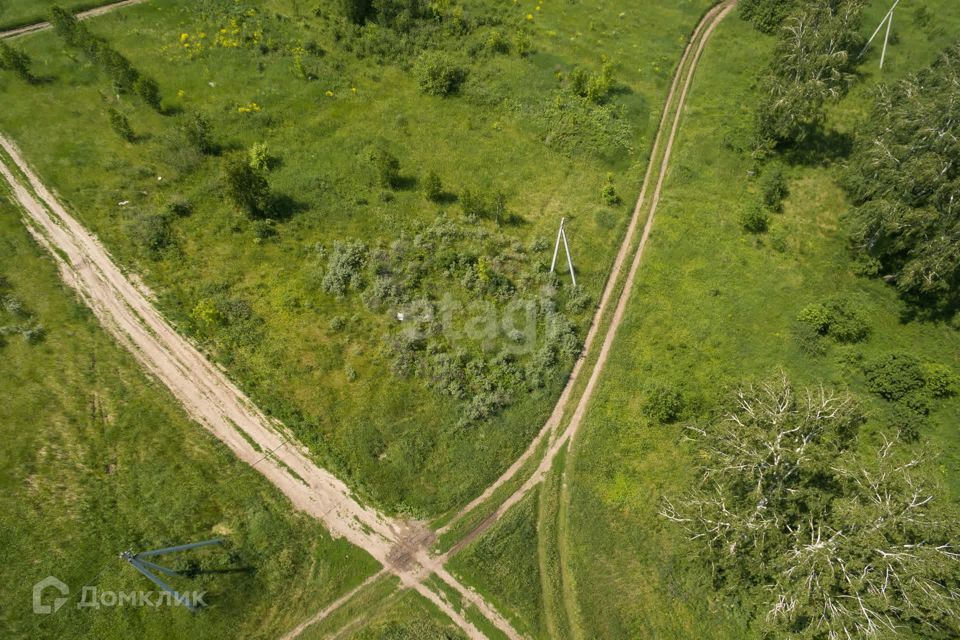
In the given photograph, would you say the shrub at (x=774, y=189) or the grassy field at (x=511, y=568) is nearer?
the grassy field at (x=511, y=568)

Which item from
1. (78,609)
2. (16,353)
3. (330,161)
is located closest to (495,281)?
(330,161)

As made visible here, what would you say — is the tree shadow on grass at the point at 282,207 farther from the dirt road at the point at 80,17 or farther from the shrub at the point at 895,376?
the shrub at the point at 895,376

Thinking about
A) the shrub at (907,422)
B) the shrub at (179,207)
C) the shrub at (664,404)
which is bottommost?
the shrub at (179,207)

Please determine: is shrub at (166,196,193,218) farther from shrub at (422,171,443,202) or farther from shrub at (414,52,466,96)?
shrub at (414,52,466,96)

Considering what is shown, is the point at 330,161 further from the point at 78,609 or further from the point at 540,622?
the point at 540,622

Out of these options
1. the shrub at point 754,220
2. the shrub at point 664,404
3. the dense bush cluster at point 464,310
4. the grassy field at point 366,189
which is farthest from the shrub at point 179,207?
the shrub at point 754,220

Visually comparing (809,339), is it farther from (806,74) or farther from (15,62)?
(15,62)
